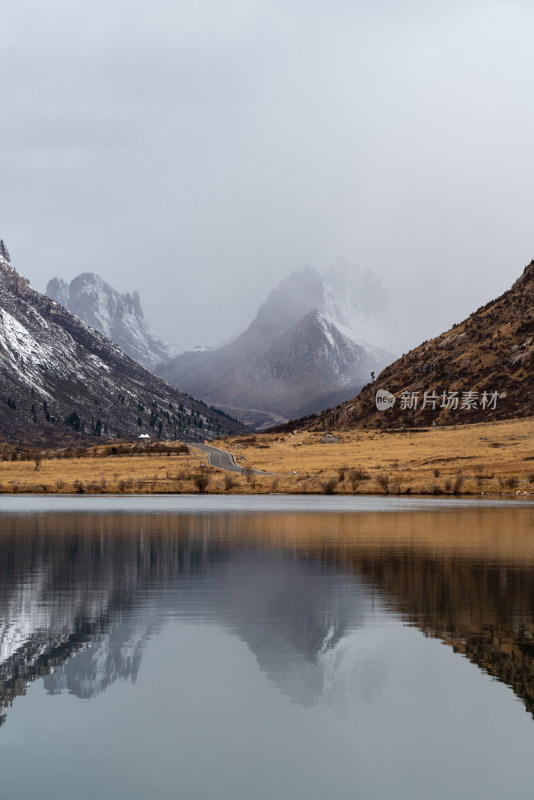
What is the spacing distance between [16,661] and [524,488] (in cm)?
10865

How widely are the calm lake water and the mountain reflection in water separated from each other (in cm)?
12

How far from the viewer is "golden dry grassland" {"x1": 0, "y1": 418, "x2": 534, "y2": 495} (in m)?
129

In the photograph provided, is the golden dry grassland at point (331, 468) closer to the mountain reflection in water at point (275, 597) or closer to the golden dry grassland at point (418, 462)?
the golden dry grassland at point (418, 462)

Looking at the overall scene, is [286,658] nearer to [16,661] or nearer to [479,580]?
[16,661]

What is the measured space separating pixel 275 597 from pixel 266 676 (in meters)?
12.9

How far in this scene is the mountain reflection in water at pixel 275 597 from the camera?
24.4m

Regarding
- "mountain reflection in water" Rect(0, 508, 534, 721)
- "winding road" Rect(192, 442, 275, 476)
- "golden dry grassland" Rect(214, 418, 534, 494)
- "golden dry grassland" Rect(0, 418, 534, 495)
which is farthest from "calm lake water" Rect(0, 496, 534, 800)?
"winding road" Rect(192, 442, 275, 476)

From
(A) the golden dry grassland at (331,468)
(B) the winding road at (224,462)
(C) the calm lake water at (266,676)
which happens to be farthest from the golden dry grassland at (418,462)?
(C) the calm lake water at (266,676)

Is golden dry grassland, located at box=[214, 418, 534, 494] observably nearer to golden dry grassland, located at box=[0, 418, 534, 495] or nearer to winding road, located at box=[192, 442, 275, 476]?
golden dry grassland, located at box=[0, 418, 534, 495]

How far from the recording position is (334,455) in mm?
173625

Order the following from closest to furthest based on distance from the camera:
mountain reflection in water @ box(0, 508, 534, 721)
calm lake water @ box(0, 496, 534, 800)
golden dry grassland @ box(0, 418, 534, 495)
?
calm lake water @ box(0, 496, 534, 800)
mountain reflection in water @ box(0, 508, 534, 721)
golden dry grassland @ box(0, 418, 534, 495)

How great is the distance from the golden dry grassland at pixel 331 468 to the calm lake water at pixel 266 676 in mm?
76864

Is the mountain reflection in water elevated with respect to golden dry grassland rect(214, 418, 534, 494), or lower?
lower

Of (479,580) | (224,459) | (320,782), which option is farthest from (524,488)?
(320,782)
